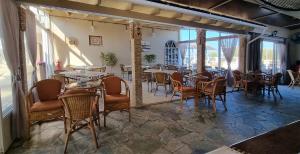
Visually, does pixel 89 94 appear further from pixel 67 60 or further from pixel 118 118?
pixel 67 60

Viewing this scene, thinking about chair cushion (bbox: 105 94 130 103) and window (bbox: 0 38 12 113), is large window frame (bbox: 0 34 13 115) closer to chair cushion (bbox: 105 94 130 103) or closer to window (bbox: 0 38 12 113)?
window (bbox: 0 38 12 113)

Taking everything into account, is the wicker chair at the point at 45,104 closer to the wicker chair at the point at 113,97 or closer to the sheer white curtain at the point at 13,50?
the sheer white curtain at the point at 13,50

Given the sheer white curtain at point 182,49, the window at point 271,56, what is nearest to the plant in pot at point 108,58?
the sheer white curtain at point 182,49

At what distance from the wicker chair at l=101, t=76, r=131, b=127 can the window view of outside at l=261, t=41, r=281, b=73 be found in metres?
7.72

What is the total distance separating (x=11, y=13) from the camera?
8.77 feet

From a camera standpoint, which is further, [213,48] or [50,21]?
[213,48]

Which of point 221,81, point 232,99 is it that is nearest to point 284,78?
point 232,99

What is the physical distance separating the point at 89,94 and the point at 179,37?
9300 millimetres

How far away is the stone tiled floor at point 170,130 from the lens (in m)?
2.65

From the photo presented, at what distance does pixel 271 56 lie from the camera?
29.8 ft

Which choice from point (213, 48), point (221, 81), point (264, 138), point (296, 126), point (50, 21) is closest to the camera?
point (264, 138)

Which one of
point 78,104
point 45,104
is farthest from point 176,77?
point 45,104

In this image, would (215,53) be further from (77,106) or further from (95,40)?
(77,106)

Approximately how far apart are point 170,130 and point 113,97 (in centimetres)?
121
